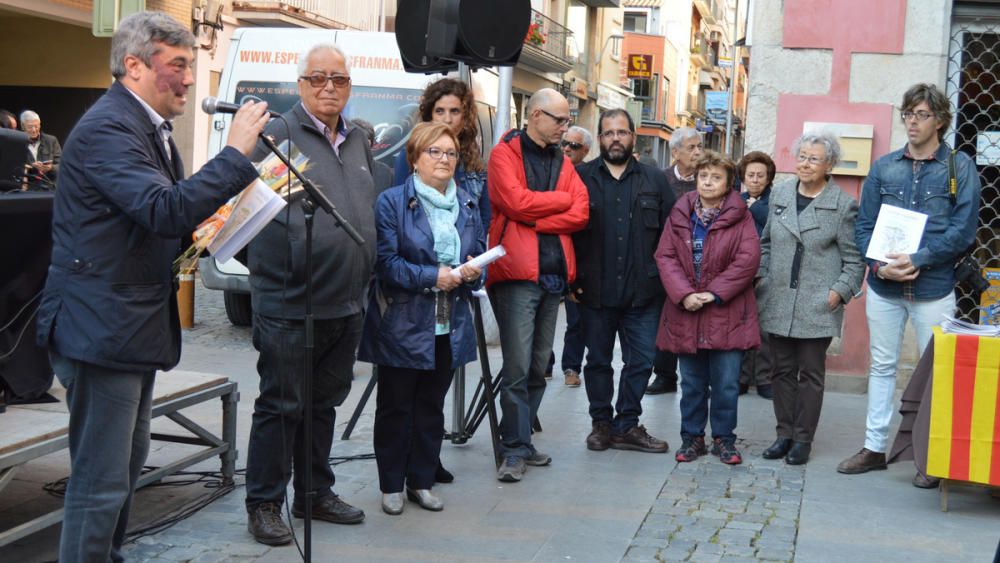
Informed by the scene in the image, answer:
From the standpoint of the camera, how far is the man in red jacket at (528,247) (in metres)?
6.25

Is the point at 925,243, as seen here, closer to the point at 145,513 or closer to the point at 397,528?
the point at 397,528

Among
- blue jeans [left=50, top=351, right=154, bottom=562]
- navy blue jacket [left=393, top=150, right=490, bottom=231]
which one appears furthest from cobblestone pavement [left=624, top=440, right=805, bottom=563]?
blue jeans [left=50, top=351, right=154, bottom=562]

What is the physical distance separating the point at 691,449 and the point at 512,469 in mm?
1194

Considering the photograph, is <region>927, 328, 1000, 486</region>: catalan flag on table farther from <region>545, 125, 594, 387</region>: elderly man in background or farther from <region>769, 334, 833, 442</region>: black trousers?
<region>545, 125, 594, 387</region>: elderly man in background

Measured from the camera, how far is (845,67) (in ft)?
28.8

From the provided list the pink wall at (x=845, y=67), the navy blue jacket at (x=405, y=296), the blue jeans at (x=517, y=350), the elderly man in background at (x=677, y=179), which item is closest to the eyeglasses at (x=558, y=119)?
the blue jeans at (x=517, y=350)

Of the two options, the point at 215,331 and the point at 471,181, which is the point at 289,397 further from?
the point at 215,331

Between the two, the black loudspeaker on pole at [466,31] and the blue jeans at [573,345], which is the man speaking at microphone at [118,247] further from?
the blue jeans at [573,345]

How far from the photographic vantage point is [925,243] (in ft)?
21.2

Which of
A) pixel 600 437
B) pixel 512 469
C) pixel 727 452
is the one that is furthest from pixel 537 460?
pixel 727 452

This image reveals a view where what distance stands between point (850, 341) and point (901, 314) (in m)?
2.31

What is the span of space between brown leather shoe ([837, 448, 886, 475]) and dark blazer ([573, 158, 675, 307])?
4.58ft

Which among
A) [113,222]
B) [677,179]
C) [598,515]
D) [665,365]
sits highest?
[677,179]

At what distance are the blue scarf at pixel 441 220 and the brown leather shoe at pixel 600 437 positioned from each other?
1.88 meters
